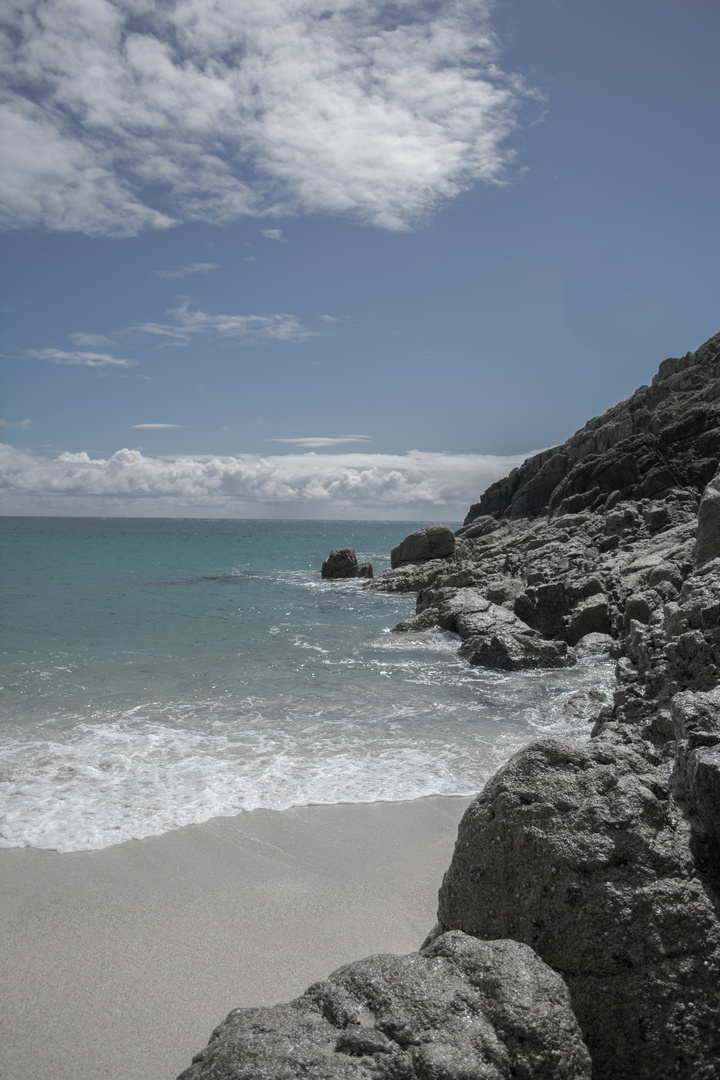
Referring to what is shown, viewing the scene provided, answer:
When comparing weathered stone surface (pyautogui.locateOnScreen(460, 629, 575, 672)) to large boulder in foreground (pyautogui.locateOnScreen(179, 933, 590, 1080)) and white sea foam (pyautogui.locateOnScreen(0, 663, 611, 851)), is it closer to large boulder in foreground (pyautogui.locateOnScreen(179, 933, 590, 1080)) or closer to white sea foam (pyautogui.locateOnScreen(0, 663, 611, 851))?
white sea foam (pyautogui.locateOnScreen(0, 663, 611, 851))

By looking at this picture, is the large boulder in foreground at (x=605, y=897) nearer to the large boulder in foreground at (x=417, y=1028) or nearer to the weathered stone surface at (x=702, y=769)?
the weathered stone surface at (x=702, y=769)

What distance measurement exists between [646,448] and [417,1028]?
38368mm

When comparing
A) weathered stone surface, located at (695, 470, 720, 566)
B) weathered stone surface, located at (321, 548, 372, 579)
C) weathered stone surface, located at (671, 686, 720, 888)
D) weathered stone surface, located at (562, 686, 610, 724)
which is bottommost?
weathered stone surface, located at (562, 686, 610, 724)

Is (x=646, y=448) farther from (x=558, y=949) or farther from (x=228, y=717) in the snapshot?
(x=558, y=949)

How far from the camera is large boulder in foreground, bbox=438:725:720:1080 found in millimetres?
2818

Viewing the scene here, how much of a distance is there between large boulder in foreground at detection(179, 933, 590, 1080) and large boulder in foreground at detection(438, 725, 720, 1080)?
16.0 inches

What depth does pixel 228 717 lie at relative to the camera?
11.0m

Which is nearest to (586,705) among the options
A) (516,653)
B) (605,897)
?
(516,653)

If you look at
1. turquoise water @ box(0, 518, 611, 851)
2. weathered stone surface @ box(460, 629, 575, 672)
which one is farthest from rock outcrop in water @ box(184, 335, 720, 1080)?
weathered stone surface @ box(460, 629, 575, 672)

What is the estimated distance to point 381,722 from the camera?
10.9 meters

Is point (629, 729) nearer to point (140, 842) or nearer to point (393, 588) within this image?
point (140, 842)

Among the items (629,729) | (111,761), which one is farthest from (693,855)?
(111,761)

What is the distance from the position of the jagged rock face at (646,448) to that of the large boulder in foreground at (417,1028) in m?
33.4

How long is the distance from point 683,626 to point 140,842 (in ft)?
22.9
